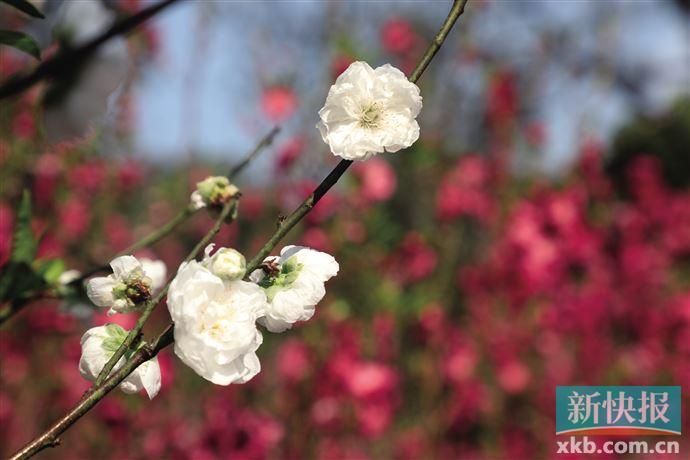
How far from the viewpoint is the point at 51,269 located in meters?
0.54

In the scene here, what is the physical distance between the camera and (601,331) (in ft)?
7.09

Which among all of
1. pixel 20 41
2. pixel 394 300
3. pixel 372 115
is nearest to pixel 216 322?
pixel 372 115

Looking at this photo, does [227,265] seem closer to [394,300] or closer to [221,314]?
[221,314]

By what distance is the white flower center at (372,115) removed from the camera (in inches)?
13.7

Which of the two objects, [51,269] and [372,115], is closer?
[372,115]

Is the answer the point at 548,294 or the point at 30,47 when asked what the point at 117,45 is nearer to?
the point at 30,47

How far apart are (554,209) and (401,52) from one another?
811 millimetres

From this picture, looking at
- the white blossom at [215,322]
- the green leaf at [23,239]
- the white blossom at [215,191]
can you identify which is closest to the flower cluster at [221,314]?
the white blossom at [215,322]

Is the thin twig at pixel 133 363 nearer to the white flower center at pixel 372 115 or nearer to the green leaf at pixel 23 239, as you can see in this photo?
the white flower center at pixel 372 115

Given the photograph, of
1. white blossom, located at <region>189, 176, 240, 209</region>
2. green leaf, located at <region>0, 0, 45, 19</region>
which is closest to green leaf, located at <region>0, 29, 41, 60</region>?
green leaf, located at <region>0, 0, 45, 19</region>

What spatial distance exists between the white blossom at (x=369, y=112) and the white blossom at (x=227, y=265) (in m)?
0.07

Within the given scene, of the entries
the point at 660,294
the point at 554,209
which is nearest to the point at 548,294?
the point at 554,209

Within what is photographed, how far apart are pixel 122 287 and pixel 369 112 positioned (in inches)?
6.0

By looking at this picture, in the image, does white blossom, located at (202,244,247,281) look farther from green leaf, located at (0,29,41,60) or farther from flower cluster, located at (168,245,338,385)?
green leaf, located at (0,29,41,60)
